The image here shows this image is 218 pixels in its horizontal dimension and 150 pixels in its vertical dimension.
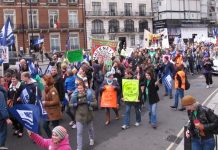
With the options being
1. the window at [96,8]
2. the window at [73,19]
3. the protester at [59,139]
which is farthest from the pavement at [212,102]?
the window at [96,8]

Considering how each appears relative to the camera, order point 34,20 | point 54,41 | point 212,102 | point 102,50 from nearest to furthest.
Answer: point 212,102 → point 102,50 → point 34,20 → point 54,41

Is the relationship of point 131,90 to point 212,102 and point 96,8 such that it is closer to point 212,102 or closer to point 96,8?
point 212,102

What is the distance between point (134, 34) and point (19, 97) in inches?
2172

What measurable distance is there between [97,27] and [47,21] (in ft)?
27.1

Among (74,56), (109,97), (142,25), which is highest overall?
(142,25)

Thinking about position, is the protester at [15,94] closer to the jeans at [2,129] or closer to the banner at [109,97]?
the jeans at [2,129]

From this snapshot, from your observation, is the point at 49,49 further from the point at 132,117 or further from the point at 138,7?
the point at 132,117

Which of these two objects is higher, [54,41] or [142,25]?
[142,25]

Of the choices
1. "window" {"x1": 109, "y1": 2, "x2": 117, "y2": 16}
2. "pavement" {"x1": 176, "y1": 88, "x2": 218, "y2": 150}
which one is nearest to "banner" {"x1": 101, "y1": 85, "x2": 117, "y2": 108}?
"pavement" {"x1": 176, "y1": 88, "x2": 218, "y2": 150}

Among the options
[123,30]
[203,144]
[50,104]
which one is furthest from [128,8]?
[203,144]

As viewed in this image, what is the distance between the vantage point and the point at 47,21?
56.3m

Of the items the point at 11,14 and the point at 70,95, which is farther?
the point at 11,14

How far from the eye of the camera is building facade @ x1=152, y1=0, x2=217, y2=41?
68925mm

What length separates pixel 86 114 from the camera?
9.02 m
